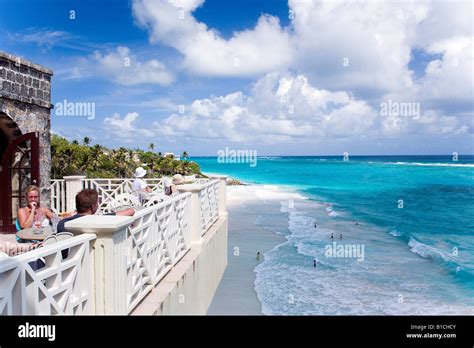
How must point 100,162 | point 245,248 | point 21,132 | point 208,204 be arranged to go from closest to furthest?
point 21,132 → point 208,204 → point 245,248 → point 100,162

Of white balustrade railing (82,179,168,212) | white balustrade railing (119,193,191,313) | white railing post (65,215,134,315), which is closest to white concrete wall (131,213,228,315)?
white balustrade railing (119,193,191,313)

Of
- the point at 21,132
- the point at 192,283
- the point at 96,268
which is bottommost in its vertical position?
the point at 192,283

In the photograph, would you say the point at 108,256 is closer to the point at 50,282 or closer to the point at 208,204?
the point at 50,282

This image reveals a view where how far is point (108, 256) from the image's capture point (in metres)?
3.42

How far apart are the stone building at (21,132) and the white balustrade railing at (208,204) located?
3.37 meters

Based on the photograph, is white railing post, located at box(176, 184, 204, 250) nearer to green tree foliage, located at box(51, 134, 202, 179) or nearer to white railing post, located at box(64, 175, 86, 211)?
white railing post, located at box(64, 175, 86, 211)

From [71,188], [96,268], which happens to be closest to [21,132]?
[71,188]

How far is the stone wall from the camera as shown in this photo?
7.11m

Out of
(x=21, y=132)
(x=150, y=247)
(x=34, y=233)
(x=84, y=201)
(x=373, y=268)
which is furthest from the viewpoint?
(x=373, y=268)

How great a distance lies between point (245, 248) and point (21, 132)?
38.5 feet

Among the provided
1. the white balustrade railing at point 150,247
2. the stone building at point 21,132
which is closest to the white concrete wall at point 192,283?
the white balustrade railing at point 150,247

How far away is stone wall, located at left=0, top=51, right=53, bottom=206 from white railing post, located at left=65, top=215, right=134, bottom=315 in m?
4.93
